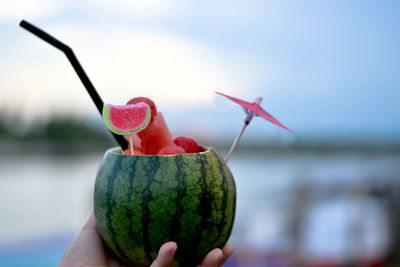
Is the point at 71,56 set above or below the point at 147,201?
above

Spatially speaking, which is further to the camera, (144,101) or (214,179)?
(144,101)

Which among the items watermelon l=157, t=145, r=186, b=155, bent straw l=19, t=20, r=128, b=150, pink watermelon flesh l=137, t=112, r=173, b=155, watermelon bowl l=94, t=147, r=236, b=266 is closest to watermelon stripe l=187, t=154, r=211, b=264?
watermelon bowl l=94, t=147, r=236, b=266

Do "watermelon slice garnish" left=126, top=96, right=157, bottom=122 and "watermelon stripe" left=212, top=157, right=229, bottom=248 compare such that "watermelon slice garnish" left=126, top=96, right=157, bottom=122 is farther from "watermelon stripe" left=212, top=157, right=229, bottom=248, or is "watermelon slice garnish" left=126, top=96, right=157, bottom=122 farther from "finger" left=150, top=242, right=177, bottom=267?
"finger" left=150, top=242, right=177, bottom=267

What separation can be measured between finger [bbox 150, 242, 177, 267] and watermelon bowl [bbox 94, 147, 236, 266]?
0.05 metres

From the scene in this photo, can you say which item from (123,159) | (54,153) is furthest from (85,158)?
(123,159)

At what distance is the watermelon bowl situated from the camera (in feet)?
4.32

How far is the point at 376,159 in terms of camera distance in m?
14.0

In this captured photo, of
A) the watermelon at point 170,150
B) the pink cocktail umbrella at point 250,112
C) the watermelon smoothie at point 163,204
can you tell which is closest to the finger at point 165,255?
the watermelon smoothie at point 163,204

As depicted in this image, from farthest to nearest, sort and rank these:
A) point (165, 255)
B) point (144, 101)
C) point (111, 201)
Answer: point (144, 101) → point (111, 201) → point (165, 255)

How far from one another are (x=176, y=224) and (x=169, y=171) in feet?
0.59

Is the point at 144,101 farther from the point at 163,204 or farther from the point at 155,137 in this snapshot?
the point at 163,204

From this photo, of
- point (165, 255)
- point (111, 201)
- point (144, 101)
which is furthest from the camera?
point (144, 101)

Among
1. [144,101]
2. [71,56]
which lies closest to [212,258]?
[144,101]

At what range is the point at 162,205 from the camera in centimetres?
131
